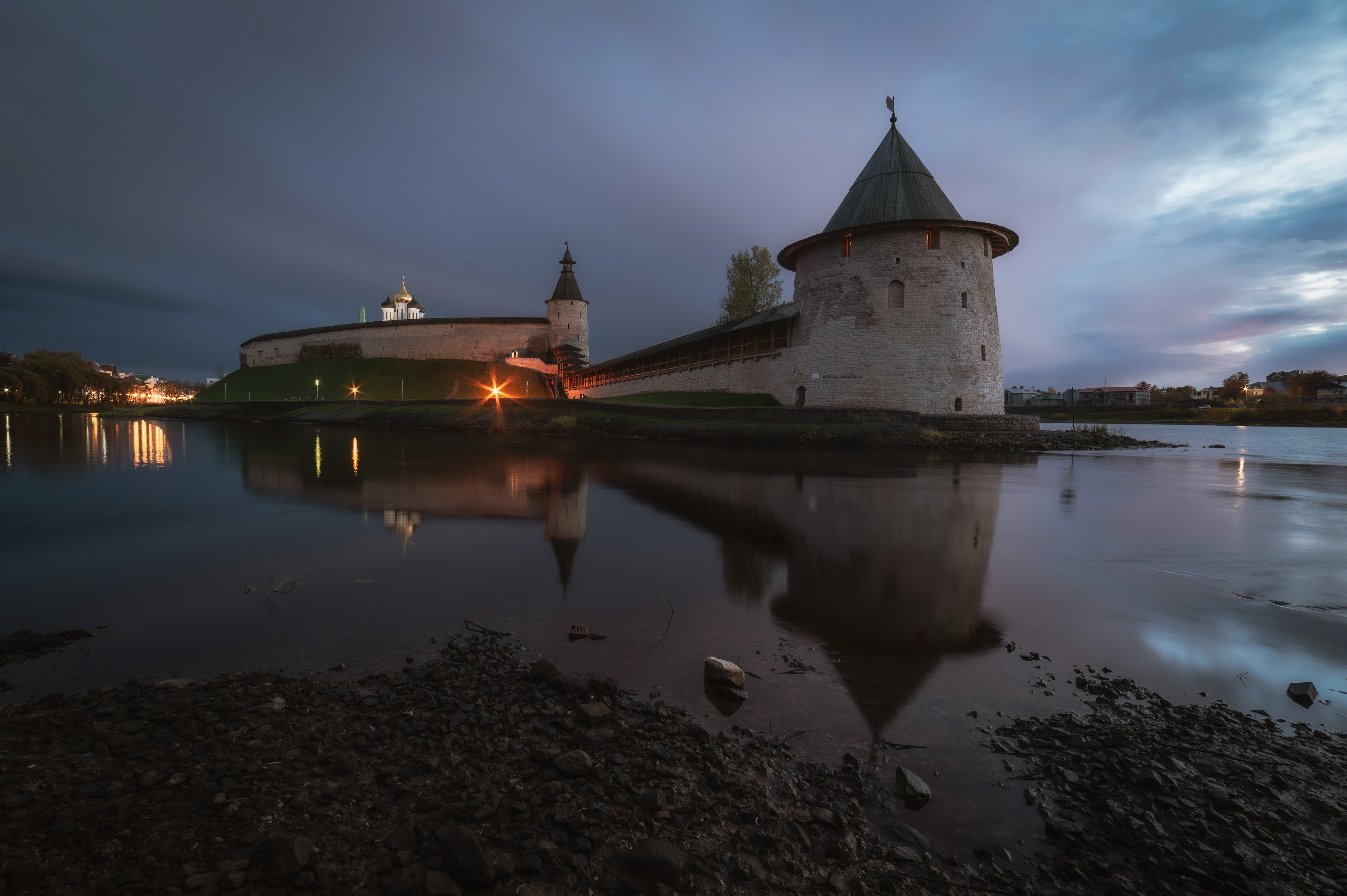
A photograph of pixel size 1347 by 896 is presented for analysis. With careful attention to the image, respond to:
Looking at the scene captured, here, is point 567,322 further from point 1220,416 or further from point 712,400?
point 1220,416

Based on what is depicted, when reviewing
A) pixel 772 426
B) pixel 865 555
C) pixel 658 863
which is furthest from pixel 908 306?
pixel 658 863

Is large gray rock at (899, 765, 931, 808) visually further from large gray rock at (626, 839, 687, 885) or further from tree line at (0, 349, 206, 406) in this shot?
tree line at (0, 349, 206, 406)

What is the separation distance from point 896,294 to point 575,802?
28.2 m

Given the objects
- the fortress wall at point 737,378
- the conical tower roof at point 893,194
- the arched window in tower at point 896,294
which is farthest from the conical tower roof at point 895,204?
the fortress wall at point 737,378

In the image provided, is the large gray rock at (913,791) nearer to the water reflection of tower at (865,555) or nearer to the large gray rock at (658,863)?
the water reflection of tower at (865,555)

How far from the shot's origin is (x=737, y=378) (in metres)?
33.0

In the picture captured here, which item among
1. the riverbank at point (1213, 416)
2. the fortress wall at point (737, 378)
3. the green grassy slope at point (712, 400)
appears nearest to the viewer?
the fortress wall at point (737, 378)

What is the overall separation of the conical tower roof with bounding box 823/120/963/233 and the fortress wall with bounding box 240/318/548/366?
138 feet

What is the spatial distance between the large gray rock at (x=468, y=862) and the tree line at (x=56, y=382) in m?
87.7

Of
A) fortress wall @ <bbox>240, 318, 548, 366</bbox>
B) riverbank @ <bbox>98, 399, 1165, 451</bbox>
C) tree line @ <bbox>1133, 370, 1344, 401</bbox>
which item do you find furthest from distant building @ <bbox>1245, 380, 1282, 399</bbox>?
fortress wall @ <bbox>240, 318, 548, 366</bbox>

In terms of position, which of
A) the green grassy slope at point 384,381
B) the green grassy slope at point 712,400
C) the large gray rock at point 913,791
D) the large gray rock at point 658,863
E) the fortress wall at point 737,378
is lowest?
the large gray rock at point 913,791

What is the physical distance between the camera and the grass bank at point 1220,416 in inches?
2311

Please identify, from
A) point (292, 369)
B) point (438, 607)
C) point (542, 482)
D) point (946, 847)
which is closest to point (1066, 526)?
point (946, 847)

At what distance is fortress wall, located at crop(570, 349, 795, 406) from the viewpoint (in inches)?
1182
